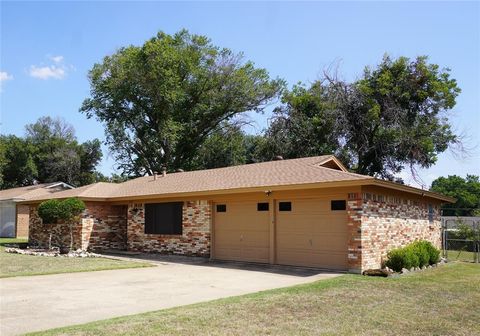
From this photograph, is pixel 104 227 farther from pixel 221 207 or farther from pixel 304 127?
pixel 304 127

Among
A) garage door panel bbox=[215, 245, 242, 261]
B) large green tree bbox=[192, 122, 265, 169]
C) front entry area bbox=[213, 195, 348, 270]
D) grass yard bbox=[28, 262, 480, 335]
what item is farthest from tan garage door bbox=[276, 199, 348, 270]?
large green tree bbox=[192, 122, 265, 169]

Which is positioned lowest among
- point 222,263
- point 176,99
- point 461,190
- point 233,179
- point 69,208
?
point 222,263

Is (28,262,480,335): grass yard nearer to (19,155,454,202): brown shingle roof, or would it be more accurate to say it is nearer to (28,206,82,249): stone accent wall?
(19,155,454,202): brown shingle roof

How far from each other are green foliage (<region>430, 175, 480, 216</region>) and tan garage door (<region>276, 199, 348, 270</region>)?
48526mm

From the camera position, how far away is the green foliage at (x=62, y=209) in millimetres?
19703

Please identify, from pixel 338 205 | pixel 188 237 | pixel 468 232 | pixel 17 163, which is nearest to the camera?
pixel 338 205

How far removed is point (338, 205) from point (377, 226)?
4.44 feet

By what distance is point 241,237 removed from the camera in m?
16.2

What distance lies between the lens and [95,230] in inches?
826

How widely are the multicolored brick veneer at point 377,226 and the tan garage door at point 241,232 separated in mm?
3256

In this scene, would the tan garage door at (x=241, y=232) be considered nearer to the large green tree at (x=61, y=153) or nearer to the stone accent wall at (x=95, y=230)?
the stone accent wall at (x=95, y=230)

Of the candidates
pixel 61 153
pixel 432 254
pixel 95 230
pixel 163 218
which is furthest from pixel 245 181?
pixel 61 153

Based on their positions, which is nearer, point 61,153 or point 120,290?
point 120,290

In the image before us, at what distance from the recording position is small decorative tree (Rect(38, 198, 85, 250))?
19.7m
